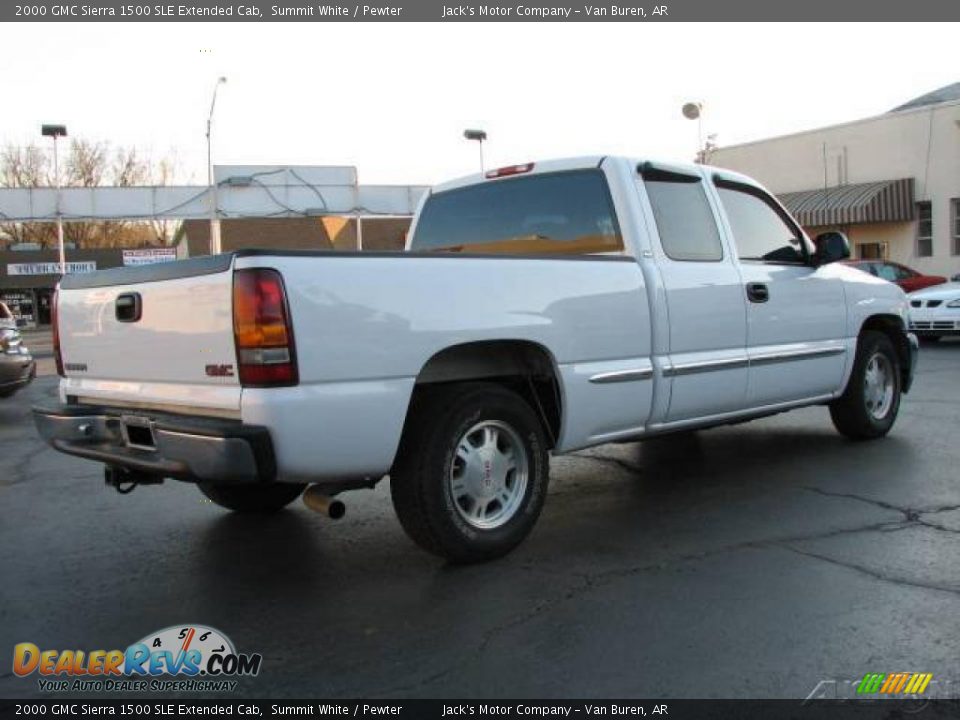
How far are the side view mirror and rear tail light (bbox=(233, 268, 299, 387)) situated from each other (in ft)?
14.0

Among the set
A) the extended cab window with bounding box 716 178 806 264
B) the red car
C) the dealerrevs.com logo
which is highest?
the extended cab window with bounding box 716 178 806 264

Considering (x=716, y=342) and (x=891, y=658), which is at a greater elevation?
(x=716, y=342)

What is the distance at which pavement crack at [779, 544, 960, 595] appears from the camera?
4042 mm

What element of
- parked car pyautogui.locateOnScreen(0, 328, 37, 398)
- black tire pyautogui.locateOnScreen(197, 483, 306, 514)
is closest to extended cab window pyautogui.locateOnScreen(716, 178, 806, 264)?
black tire pyautogui.locateOnScreen(197, 483, 306, 514)

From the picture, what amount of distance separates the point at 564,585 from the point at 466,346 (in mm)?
1203

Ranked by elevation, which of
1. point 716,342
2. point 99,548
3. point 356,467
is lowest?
point 99,548

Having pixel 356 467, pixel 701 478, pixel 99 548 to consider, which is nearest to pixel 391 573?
Answer: pixel 356 467

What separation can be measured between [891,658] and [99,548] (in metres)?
4.01

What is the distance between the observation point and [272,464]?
12.1ft

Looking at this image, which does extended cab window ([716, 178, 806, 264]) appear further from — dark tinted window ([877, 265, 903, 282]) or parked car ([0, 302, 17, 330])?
dark tinted window ([877, 265, 903, 282])

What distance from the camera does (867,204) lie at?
25.8m

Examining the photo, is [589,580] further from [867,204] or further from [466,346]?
[867,204]

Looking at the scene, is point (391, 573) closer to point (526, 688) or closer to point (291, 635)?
point (291, 635)

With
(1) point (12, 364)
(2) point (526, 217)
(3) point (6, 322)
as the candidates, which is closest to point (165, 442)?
(2) point (526, 217)
